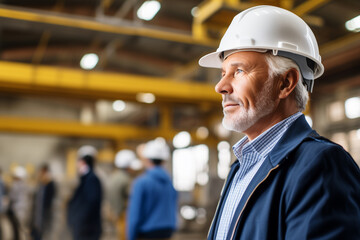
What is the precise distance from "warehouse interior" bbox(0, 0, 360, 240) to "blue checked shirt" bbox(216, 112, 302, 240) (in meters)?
3.84

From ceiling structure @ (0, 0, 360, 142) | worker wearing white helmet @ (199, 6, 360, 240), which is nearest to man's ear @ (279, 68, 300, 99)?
worker wearing white helmet @ (199, 6, 360, 240)

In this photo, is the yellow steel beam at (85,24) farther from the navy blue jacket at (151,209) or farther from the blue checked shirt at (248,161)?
the blue checked shirt at (248,161)

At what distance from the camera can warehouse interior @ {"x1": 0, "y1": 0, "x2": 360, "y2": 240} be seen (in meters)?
6.02

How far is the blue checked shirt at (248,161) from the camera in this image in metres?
→ 1.34

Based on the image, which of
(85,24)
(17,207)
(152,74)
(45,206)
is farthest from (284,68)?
(152,74)

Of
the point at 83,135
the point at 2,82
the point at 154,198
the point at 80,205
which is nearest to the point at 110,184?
the point at 80,205

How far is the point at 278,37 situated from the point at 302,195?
61cm

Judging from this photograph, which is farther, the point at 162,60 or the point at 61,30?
the point at 162,60

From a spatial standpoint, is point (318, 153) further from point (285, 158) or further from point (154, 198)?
point (154, 198)

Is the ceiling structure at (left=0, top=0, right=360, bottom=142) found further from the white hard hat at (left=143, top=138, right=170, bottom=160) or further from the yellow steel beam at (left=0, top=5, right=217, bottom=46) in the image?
the white hard hat at (left=143, top=138, right=170, bottom=160)

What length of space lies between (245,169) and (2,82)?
652 cm

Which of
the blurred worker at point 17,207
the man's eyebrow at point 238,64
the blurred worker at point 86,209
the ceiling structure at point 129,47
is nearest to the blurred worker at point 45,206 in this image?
the blurred worker at point 17,207

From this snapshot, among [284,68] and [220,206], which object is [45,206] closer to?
[220,206]

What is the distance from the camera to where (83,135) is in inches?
410
